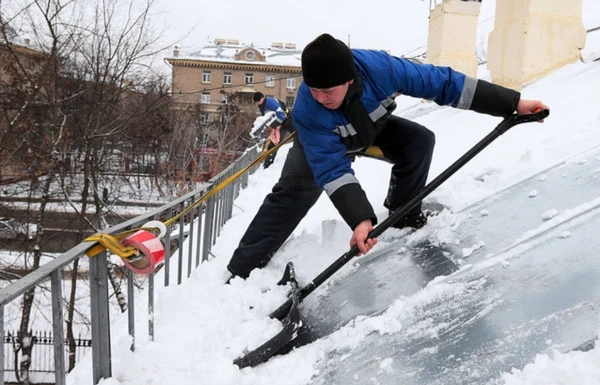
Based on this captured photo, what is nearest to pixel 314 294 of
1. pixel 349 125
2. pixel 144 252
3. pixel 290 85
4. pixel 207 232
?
pixel 349 125

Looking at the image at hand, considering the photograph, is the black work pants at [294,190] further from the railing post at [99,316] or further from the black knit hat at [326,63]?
the railing post at [99,316]

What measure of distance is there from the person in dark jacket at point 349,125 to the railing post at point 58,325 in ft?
4.41

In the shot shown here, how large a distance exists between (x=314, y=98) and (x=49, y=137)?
1218 cm

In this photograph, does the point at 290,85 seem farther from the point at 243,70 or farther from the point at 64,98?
the point at 64,98

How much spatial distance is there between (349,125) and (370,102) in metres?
0.17

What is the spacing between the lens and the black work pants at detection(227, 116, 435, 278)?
10.3ft

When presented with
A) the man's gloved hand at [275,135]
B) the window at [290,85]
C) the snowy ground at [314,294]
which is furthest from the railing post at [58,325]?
the window at [290,85]

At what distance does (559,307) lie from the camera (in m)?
2.14

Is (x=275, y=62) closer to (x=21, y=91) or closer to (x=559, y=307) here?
(x=21, y=91)

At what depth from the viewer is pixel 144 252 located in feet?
6.98

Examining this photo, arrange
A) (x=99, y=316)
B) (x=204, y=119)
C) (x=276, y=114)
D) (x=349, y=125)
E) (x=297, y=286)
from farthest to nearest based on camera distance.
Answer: (x=204, y=119), (x=276, y=114), (x=297, y=286), (x=349, y=125), (x=99, y=316)

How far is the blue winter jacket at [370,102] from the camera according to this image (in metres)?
2.57

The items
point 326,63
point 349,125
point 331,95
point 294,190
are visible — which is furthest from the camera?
point 294,190

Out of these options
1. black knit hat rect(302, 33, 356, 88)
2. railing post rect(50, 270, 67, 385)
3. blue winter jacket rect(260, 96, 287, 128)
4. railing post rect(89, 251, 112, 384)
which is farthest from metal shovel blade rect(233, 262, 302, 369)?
blue winter jacket rect(260, 96, 287, 128)
